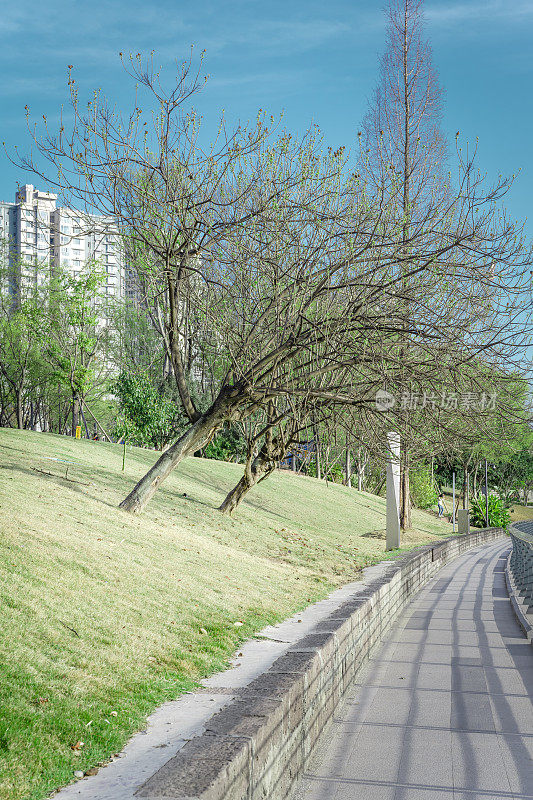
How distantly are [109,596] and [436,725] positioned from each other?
3.52 metres

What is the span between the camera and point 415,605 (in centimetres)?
1353

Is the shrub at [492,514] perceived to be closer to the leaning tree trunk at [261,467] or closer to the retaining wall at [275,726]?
the leaning tree trunk at [261,467]

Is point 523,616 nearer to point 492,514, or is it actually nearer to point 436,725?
point 436,725

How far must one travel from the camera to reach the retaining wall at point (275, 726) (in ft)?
11.0

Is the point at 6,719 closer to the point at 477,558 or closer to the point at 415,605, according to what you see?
the point at 415,605

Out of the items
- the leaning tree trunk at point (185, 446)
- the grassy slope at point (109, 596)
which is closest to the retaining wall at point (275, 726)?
the grassy slope at point (109, 596)

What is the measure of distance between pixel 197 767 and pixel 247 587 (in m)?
7.51

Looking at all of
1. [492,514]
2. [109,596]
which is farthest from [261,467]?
[492,514]

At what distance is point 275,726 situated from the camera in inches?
167

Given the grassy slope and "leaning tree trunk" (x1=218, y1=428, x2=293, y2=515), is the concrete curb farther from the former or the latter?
"leaning tree trunk" (x1=218, y1=428, x2=293, y2=515)

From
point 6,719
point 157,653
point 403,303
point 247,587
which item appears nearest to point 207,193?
point 403,303

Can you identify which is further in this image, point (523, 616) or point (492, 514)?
point (492, 514)

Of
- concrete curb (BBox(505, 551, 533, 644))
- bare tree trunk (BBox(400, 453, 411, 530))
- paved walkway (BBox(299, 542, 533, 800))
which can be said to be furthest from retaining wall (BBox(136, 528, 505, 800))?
bare tree trunk (BBox(400, 453, 411, 530))

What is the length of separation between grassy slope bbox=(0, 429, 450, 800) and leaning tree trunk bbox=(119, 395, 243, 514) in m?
0.37
